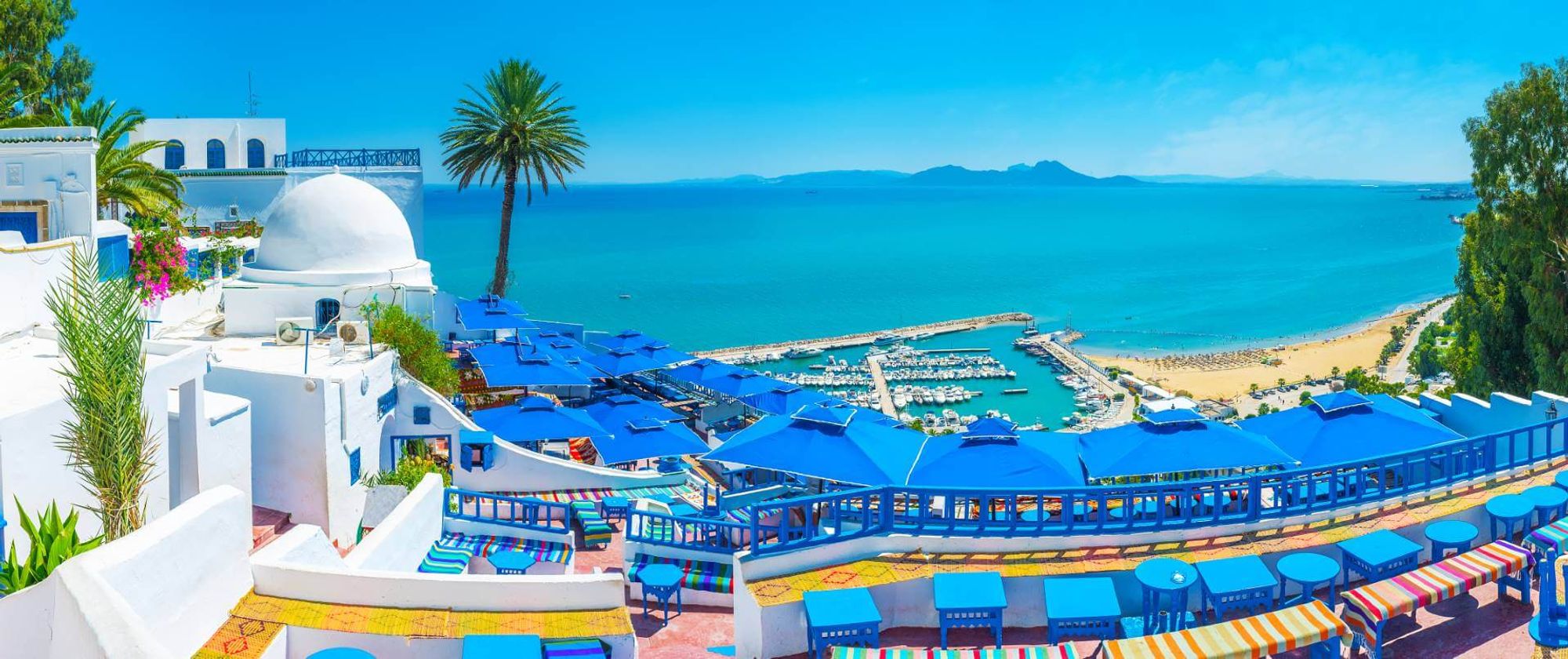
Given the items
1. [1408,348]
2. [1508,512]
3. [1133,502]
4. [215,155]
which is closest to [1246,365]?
[1408,348]

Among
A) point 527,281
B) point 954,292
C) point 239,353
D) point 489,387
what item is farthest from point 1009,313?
point 239,353

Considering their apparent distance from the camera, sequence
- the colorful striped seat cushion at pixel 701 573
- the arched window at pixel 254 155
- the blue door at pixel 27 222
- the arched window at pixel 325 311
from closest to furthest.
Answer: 1. the colorful striped seat cushion at pixel 701 573
2. the blue door at pixel 27 222
3. the arched window at pixel 325 311
4. the arched window at pixel 254 155

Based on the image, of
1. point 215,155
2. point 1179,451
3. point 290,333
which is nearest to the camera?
point 1179,451

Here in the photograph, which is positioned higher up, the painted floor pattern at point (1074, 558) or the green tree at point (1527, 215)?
the green tree at point (1527, 215)

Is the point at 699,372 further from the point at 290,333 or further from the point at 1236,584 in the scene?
the point at 1236,584

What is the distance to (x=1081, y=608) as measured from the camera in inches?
407

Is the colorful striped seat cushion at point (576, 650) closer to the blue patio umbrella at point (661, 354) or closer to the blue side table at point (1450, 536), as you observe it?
the blue side table at point (1450, 536)

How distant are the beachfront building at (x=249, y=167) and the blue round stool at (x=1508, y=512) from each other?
28.4m

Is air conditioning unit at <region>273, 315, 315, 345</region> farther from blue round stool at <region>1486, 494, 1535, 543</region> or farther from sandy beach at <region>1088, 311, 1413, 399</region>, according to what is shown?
sandy beach at <region>1088, 311, 1413, 399</region>

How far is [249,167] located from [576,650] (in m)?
36.1

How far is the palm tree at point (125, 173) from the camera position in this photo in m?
24.2

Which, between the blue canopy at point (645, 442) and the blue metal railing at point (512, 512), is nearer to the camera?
the blue metal railing at point (512, 512)

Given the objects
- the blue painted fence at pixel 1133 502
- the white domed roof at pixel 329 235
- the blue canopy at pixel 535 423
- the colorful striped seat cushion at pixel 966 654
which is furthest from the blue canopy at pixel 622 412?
the colorful striped seat cushion at pixel 966 654

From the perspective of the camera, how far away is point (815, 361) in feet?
241
